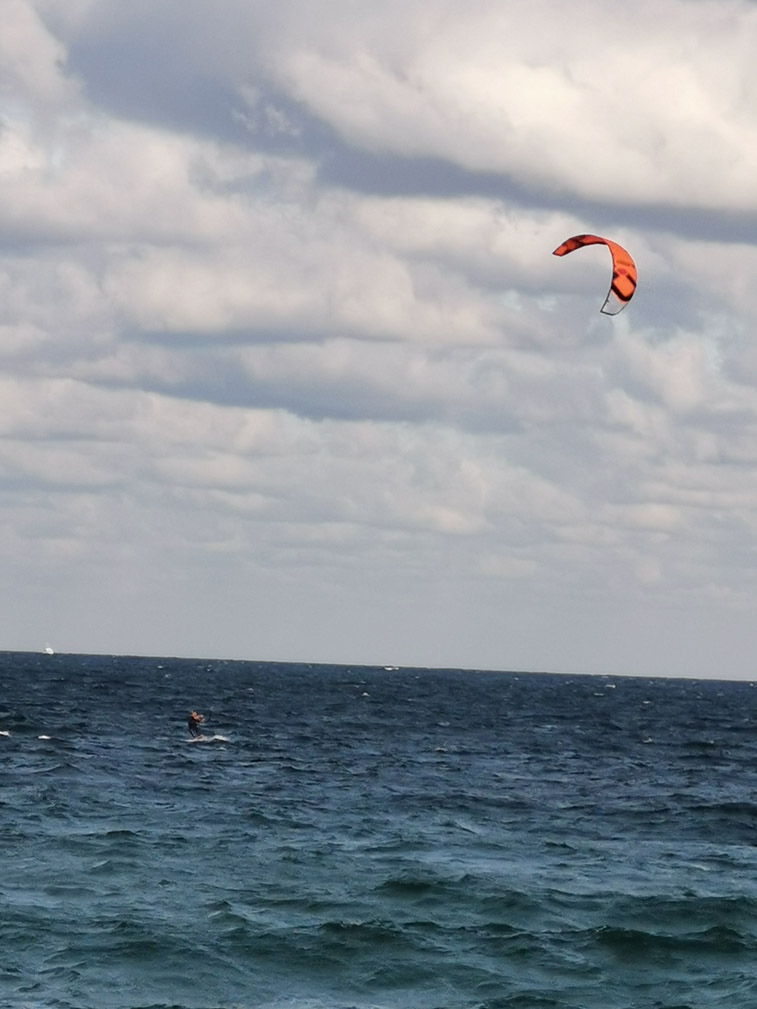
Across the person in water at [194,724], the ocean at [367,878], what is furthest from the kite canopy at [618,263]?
the person in water at [194,724]

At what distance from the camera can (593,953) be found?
33.8 metres

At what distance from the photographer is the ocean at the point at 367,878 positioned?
3120 centimetres

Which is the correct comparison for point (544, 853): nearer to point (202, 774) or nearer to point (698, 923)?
point (698, 923)

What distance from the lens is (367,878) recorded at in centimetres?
4044

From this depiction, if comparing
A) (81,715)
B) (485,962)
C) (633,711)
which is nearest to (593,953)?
(485,962)

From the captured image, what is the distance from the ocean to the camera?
31.2 metres

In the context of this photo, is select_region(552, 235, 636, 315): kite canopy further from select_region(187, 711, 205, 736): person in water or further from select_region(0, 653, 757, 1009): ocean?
select_region(187, 711, 205, 736): person in water

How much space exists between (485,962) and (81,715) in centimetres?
6813

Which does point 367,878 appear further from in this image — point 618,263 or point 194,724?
point 194,724

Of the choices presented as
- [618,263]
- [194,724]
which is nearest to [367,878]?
[618,263]

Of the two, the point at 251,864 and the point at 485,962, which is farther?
the point at 251,864

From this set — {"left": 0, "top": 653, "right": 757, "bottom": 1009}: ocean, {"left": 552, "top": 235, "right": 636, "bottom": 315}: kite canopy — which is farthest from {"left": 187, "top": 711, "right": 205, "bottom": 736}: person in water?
{"left": 552, "top": 235, "right": 636, "bottom": 315}: kite canopy

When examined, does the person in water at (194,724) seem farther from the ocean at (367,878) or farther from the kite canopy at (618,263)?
the kite canopy at (618,263)

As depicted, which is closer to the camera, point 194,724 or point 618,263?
point 618,263
